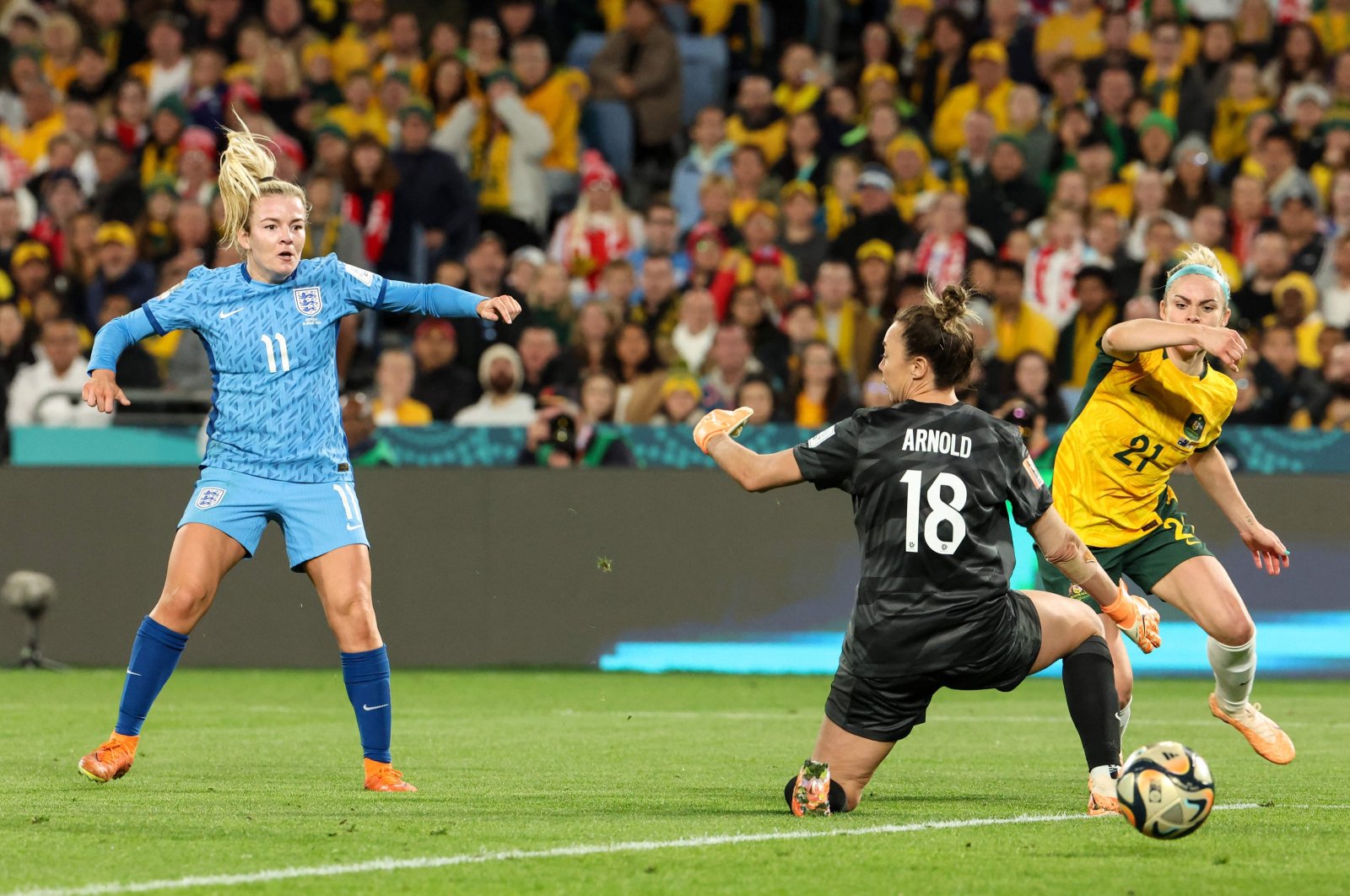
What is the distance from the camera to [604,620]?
42.0 ft

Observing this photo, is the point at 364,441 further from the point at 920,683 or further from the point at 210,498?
the point at 920,683

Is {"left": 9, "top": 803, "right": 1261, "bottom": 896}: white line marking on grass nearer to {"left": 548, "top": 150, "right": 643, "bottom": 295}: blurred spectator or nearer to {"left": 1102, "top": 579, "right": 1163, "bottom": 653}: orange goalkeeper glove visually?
{"left": 1102, "top": 579, "right": 1163, "bottom": 653}: orange goalkeeper glove

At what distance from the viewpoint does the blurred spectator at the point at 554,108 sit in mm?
17531

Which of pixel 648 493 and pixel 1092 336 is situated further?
pixel 1092 336

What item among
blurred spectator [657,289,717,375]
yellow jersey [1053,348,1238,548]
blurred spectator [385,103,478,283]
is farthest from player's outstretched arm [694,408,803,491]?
blurred spectator [385,103,478,283]

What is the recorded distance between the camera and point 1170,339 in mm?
6695

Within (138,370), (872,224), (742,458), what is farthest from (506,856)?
(872,224)

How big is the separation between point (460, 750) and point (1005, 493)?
332cm

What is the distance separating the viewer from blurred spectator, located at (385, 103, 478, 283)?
1672cm

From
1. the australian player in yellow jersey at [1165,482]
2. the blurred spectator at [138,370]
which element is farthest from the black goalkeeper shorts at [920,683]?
the blurred spectator at [138,370]

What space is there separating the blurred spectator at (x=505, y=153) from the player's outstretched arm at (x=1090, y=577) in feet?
37.2

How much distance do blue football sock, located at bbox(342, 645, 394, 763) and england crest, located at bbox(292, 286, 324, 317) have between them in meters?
1.26

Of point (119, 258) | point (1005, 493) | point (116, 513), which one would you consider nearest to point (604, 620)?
point (116, 513)

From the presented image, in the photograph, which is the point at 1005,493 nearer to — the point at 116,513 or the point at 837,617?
the point at 837,617
